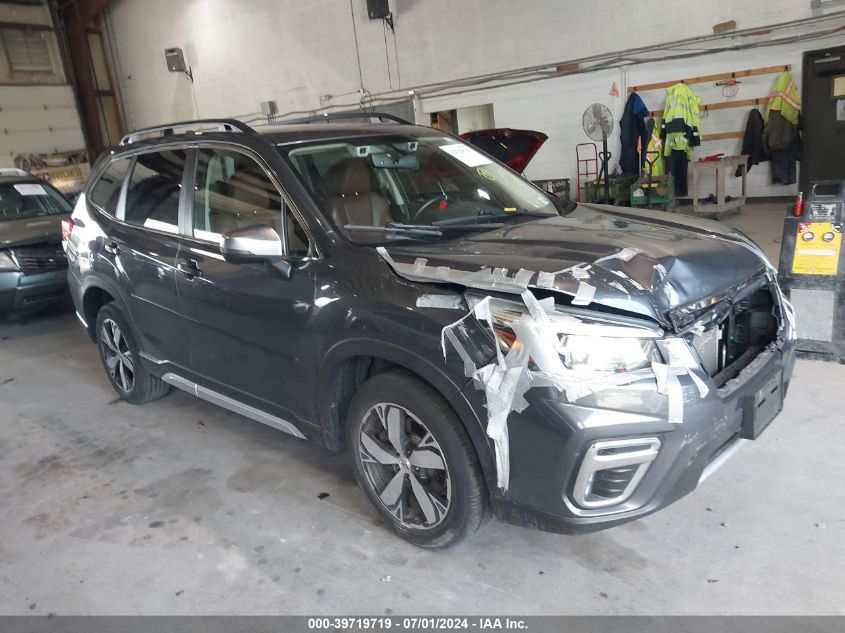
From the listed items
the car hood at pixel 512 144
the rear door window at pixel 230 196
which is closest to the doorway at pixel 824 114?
the car hood at pixel 512 144

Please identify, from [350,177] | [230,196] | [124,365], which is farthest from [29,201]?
[350,177]

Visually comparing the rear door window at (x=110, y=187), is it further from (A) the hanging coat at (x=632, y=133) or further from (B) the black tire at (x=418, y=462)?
(A) the hanging coat at (x=632, y=133)

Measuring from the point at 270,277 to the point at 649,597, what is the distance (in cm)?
183

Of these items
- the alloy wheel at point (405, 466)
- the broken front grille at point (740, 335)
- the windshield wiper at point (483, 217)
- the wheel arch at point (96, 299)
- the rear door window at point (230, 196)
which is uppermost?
the rear door window at point (230, 196)

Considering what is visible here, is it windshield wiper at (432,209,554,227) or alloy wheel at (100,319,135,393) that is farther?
alloy wheel at (100,319,135,393)

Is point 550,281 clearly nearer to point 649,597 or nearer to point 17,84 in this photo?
point 649,597

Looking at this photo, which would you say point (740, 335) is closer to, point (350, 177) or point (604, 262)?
point (604, 262)

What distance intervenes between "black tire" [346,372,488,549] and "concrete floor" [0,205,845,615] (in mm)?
142

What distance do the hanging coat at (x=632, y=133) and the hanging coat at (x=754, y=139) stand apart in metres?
1.52

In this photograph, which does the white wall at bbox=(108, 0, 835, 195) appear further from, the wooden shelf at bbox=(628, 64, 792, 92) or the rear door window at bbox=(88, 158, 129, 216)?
the rear door window at bbox=(88, 158, 129, 216)

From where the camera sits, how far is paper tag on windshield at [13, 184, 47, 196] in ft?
21.8

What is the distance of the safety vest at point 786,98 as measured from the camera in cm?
896

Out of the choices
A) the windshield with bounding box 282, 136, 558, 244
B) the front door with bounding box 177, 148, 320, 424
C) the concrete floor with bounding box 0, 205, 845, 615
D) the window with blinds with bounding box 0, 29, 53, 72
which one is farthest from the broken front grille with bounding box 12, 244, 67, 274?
the window with blinds with bounding box 0, 29, 53, 72

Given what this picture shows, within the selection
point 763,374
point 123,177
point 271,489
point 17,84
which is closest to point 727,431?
point 763,374
